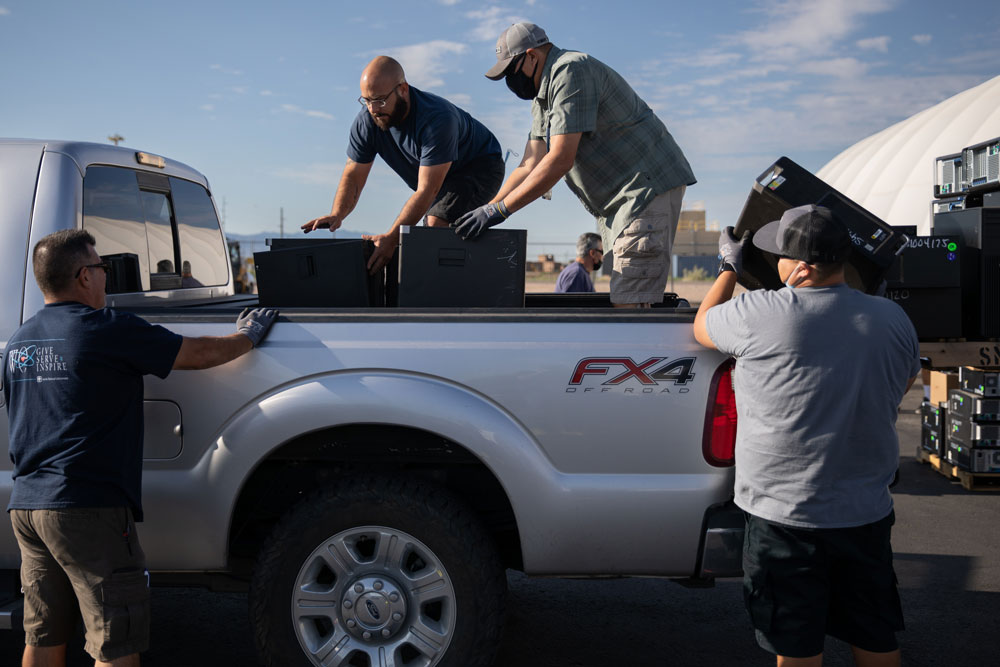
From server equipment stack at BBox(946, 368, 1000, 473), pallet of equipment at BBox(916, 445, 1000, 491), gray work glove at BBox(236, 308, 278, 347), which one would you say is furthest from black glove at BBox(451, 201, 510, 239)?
pallet of equipment at BBox(916, 445, 1000, 491)

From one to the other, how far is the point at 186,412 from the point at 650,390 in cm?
160

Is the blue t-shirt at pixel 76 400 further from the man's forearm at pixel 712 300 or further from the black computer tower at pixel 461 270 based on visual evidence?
the man's forearm at pixel 712 300

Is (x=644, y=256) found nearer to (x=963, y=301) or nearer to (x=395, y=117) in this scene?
(x=395, y=117)

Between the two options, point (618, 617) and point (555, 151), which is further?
point (618, 617)

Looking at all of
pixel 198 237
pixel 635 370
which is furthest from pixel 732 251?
pixel 198 237

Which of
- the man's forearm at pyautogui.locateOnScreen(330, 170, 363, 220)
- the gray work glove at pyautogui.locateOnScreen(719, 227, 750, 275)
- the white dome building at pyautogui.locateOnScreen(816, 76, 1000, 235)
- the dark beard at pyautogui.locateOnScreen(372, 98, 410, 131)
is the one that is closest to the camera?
the gray work glove at pyautogui.locateOnScreen(719, 227, 750, 275)

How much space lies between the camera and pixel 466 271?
341 cm

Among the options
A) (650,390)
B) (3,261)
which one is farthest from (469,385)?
(3,261)

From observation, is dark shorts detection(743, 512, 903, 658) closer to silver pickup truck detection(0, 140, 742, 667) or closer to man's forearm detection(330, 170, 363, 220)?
silver pickup truck detection(0, 140, 742, 667)

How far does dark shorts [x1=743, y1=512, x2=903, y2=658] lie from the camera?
7.98ft

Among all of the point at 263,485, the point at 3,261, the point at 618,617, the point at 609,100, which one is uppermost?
the point at 609,100

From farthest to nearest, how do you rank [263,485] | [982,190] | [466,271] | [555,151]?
[982,190]
[555,151]
[466,271]
[263,485]

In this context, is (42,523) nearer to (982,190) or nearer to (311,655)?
(311,655)

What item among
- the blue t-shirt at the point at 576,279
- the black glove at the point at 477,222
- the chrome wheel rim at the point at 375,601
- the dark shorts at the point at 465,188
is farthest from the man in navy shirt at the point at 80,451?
the blue t-shirt at the point at 576,279
